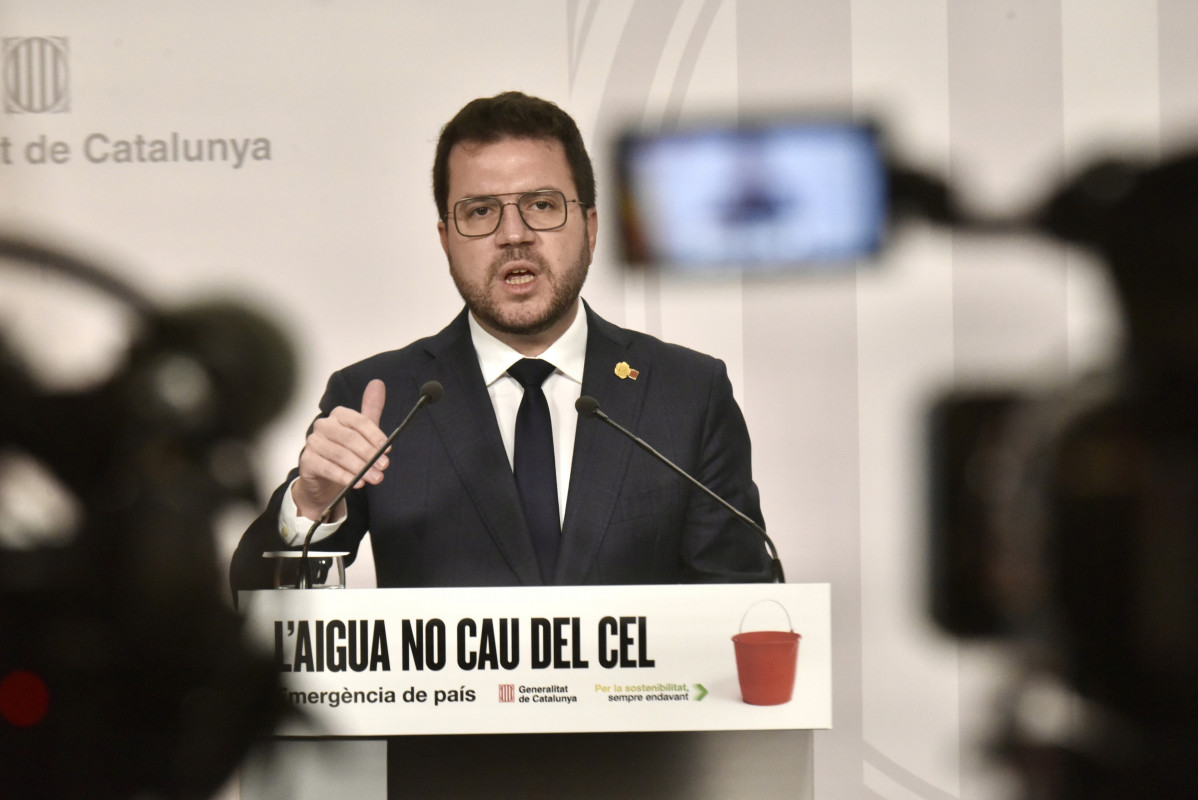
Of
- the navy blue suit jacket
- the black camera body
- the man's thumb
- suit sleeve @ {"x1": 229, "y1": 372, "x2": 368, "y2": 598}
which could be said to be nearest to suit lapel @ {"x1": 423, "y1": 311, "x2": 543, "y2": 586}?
the navy blue suit jacket

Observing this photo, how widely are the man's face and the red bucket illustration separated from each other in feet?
3.40

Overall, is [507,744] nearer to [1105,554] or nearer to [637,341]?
[1105,554]

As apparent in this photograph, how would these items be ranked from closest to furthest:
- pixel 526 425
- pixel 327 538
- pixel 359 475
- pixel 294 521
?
1. pixel 359 475
2. pixel 294 521
3. pixel 327 538
4. pixel 526 425

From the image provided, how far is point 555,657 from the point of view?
5.44ft

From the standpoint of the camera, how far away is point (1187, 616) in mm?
1149

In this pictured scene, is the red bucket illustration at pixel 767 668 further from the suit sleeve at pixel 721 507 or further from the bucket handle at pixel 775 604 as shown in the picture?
the suit sleeve at pixel 721 507

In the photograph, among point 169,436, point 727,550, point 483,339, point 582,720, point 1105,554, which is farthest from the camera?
point 483,339

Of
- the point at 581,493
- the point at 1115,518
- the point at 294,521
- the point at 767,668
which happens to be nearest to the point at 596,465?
the point at 581,493

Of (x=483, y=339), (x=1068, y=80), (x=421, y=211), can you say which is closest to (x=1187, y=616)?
(x=483, y=339)

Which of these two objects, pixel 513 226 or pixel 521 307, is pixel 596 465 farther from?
pixel 513 226

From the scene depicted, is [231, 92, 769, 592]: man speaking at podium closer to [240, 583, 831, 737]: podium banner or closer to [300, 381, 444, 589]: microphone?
[300, 381, 444, 589]: microphone

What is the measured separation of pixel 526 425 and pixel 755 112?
97 cm

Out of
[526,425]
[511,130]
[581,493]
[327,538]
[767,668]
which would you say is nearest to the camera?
[767,668]

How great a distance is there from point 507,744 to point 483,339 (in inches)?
41.2
